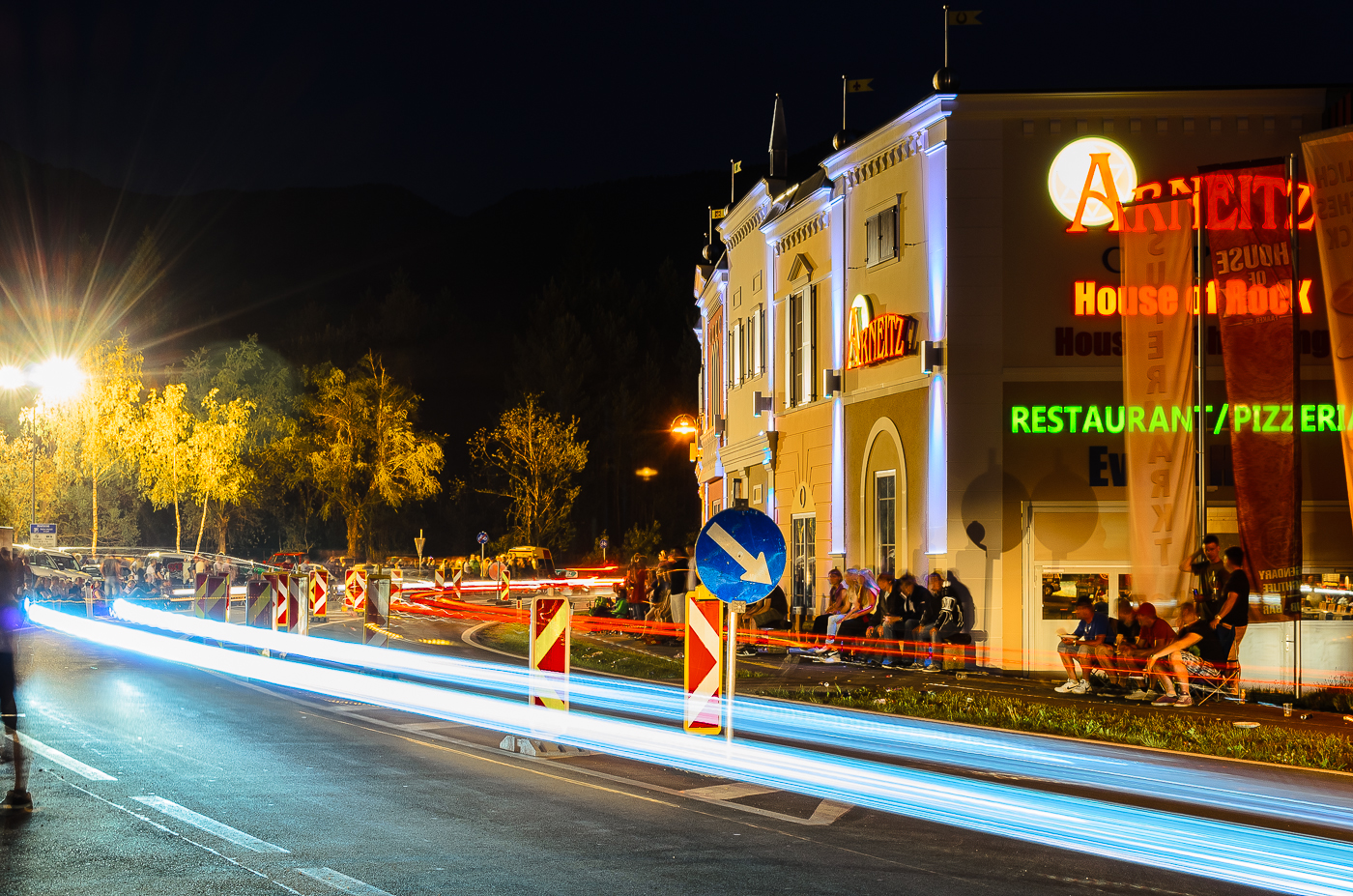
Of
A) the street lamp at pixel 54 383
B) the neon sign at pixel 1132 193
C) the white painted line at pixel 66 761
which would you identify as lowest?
the white painted line at pixel 66 761

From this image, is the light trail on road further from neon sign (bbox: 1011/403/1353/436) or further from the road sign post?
neon sign (bbox: 1011/403/1353/436)

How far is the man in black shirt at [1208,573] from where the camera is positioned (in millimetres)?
16453

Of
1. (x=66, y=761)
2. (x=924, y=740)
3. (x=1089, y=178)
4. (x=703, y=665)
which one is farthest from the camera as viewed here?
(x=1089, y=178)

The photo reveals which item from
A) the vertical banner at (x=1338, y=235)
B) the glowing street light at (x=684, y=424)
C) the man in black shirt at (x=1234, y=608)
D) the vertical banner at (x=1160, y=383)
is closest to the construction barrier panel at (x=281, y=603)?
the vertical banner at (x=1160, y=383)

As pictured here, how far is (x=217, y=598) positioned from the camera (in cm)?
2614

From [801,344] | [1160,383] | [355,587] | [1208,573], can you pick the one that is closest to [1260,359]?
[1160,383]

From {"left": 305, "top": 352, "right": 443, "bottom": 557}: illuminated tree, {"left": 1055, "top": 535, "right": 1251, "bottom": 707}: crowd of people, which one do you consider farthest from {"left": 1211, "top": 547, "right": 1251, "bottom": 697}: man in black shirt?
{"left": 305, "top": 352, "right": 443, "bottom": 557}: illuminated tree

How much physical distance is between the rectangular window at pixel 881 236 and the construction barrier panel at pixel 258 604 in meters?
12.4

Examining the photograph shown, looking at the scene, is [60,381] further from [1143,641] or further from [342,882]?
[342,882]

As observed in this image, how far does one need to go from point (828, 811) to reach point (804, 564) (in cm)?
2073

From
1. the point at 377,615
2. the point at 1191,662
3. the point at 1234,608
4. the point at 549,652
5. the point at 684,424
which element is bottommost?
the point at 1191,662

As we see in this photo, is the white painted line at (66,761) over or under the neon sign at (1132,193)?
under

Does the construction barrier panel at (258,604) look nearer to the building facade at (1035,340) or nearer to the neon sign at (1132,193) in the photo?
the building facade at (1035,340)

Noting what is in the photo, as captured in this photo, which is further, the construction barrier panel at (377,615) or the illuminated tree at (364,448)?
the illuminated tree at (364,448)
